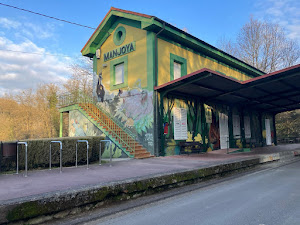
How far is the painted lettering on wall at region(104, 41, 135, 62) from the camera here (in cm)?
1346

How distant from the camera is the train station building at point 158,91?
1176 cm

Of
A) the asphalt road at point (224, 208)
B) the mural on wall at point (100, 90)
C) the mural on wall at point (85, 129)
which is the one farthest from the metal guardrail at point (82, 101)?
the asphalt road at point (224, 208)

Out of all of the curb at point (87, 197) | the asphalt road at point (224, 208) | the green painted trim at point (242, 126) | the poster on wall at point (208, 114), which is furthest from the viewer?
the green painted trim at point (242, 126)

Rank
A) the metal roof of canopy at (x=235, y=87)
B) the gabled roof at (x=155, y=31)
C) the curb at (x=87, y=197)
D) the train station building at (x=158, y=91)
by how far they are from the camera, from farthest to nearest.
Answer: the gabled roof at (x=155, y=31) → the train station building at (x=158, y=91) → the metal roof of canopy at (x=235, y=87) → the curb at (x=87, y=197)

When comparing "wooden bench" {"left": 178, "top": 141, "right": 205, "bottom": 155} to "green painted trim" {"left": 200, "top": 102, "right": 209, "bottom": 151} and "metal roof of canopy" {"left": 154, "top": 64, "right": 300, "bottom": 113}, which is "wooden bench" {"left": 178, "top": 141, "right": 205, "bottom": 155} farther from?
"metal roof of canopy" {"left": 154, "top": 64, "right": 300, "bottom": 113}

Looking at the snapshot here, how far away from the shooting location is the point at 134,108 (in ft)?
42.6

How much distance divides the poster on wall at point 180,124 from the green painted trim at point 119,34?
5343mm

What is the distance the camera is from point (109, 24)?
1488cm

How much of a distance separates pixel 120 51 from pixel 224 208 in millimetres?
11577

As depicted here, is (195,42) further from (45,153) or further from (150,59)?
(45,153)

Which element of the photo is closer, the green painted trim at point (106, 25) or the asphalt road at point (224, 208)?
the asphalt road at point (224, 208)

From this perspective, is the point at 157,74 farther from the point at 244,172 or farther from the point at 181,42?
the point at 244,172

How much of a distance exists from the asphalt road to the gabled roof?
28.4 feet

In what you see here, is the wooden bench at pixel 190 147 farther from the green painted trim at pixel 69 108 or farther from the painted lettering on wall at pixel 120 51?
the green painted trim at pixel 69 108
